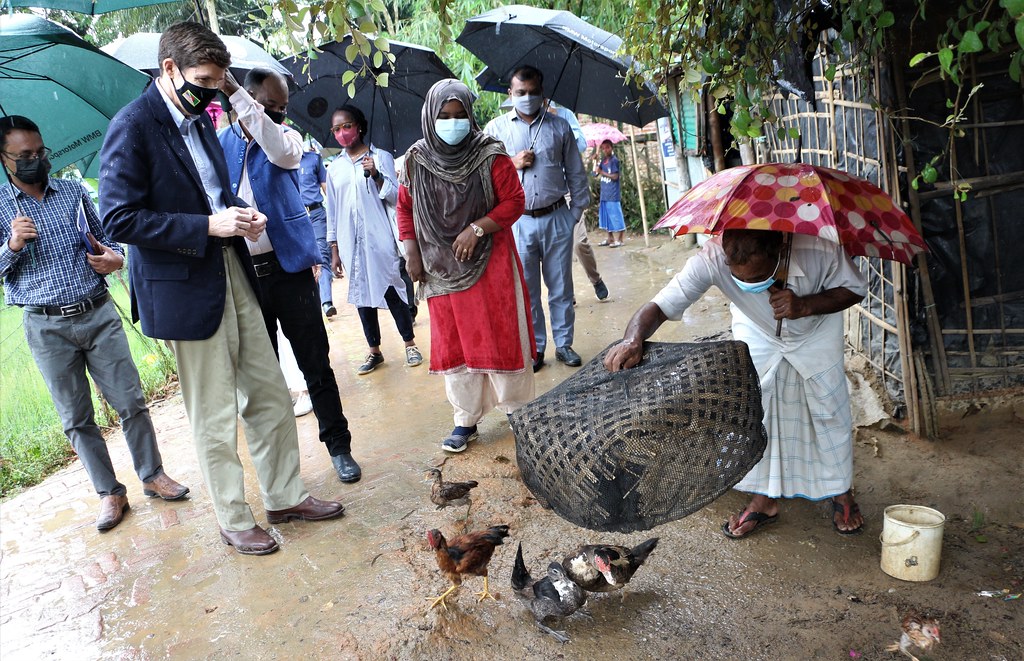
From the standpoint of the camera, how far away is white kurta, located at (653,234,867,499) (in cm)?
312

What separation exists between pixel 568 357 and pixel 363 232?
2033 mm

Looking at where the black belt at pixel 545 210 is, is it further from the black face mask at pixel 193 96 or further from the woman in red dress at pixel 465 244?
the black face mask at pixel 193 96

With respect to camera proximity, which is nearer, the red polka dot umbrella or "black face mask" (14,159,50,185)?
the red polka dot umbrella

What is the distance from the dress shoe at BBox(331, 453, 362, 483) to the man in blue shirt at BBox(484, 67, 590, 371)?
1923 millimetres

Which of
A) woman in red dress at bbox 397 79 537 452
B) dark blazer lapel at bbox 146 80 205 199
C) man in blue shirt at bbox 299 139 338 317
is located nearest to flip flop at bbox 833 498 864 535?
woman in red dress at bbox 397 79 537 452

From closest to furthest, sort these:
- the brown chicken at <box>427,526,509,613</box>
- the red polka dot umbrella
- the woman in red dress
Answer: the red polka dot umbrella, the brown chicken at <box>427,526,509,613</box>, the woman in red dress

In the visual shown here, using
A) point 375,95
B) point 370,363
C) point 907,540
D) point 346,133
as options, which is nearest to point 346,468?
point 370,363

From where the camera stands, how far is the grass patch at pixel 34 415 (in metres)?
6.00

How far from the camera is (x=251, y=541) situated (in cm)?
381

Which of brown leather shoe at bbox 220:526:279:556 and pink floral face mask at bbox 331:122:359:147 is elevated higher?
pink floral face mask at bbox 331:122:359:147

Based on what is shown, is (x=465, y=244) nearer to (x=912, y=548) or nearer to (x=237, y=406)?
(x=237, y=406)

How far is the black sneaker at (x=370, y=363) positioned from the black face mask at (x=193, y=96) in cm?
354

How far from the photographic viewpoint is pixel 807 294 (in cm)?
312

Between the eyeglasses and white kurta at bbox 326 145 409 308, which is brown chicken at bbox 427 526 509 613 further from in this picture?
white kurta at bbox 326 145 409 308
